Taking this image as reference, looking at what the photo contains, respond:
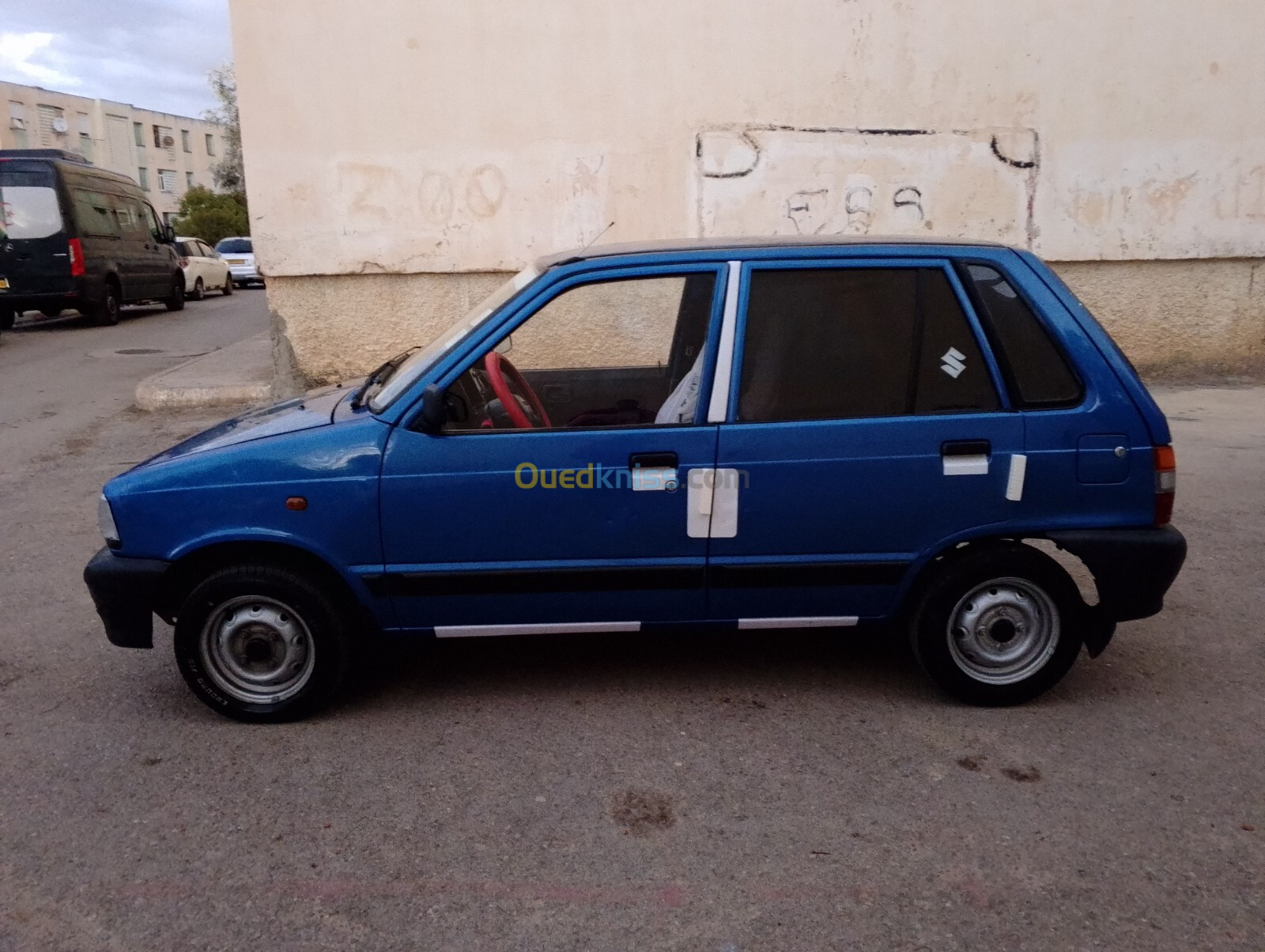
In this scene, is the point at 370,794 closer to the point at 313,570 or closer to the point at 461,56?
the point at 313,570

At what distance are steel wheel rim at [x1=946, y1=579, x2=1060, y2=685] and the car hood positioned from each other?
91.5 inches

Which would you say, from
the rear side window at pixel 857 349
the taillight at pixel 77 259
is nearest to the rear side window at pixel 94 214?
the taillight at pixel 77 259

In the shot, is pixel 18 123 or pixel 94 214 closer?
pixel 94 214

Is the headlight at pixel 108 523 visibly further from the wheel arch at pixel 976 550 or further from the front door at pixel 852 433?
the wheel arch at pixel 976 550

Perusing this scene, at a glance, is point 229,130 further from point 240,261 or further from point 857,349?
point 857,349

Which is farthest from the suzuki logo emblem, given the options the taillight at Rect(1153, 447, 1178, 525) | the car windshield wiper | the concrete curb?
the concrete curb

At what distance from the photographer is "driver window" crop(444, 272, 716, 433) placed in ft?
12.1

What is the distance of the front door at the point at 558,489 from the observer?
360 centimetres

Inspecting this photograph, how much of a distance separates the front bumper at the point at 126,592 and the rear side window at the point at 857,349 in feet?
6.83

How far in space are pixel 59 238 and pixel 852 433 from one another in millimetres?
15724

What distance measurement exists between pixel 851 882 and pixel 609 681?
147 centimetres

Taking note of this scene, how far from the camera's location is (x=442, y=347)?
390cm

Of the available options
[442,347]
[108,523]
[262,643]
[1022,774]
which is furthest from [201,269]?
[1022,774]

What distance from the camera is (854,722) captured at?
3.77 m
